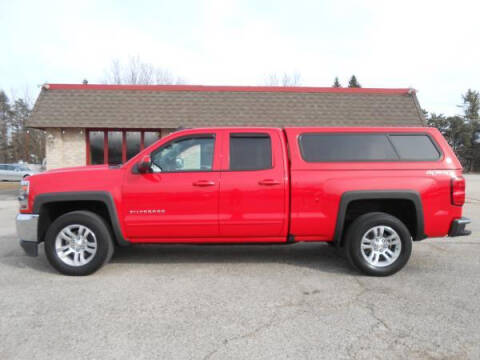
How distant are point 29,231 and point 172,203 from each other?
6.05 ft

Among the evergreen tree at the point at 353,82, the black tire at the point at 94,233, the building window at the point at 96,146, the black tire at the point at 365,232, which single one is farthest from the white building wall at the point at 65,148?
the evergreen tree at the point at 353,82

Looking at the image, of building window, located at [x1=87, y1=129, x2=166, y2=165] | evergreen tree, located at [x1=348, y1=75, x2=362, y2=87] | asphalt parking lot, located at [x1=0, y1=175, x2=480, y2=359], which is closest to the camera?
asphalt parking lot, located at [x1=0, y1=175, x2=480, y2=359]

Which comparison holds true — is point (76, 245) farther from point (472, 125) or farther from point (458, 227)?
point (472, 125)

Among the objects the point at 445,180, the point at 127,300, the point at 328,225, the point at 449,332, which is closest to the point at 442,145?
the point at 445,180

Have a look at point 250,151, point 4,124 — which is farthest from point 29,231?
point 4,124

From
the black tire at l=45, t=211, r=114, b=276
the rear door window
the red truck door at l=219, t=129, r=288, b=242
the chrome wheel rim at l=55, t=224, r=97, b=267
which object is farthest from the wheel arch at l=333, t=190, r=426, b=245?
the chrome wheel rim at l=55, t=224, r=97, b=267

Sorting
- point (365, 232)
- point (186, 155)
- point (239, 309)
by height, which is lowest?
point (239, 309)

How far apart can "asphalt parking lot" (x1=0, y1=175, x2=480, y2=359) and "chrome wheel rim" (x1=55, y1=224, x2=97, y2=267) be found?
26 centimetres

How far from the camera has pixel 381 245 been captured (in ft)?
13.7

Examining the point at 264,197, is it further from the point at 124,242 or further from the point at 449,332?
the point at 449,332

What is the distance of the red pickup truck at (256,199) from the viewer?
4.08 meters

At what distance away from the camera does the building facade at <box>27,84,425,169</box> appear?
12.1m

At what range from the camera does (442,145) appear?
4234 mm

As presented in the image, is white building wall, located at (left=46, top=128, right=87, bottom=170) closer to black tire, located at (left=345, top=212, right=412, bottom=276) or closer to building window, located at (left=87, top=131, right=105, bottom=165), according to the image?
building window, located at (left=87, top=131, right=105, bottom=165)
